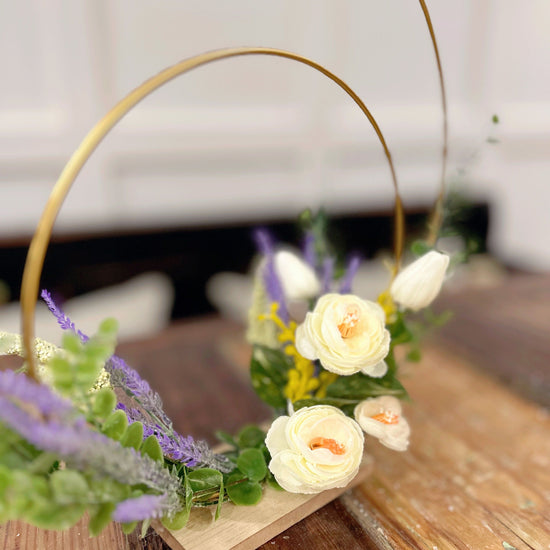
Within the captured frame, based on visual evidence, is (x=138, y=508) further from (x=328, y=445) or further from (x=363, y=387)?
(x=363, y=387)

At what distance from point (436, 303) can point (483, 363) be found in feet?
1.21

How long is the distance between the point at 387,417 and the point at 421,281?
17 cm

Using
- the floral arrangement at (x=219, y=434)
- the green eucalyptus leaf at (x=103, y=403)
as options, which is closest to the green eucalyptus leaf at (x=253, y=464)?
the floral arrangement at (x=219, y=434)

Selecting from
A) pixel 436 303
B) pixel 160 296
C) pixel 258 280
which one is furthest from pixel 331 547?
pixel 160 296

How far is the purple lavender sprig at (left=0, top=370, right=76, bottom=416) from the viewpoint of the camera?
0.36m

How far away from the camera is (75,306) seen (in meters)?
1.86

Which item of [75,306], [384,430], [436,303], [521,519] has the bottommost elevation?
[75,306]

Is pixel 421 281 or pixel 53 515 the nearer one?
pixel 53 515

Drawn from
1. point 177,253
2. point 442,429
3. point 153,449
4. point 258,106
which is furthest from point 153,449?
point 258,106

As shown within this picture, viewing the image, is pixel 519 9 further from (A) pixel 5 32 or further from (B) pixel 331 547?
(B) pixel 331 547

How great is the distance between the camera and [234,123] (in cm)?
240

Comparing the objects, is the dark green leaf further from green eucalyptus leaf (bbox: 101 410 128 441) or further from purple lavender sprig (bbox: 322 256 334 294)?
green eucalyptus leaf (bbox: 101 410 128 441)

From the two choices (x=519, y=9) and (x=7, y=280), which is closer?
(x=7, y=280)

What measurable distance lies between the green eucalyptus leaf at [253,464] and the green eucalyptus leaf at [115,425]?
182 mm
